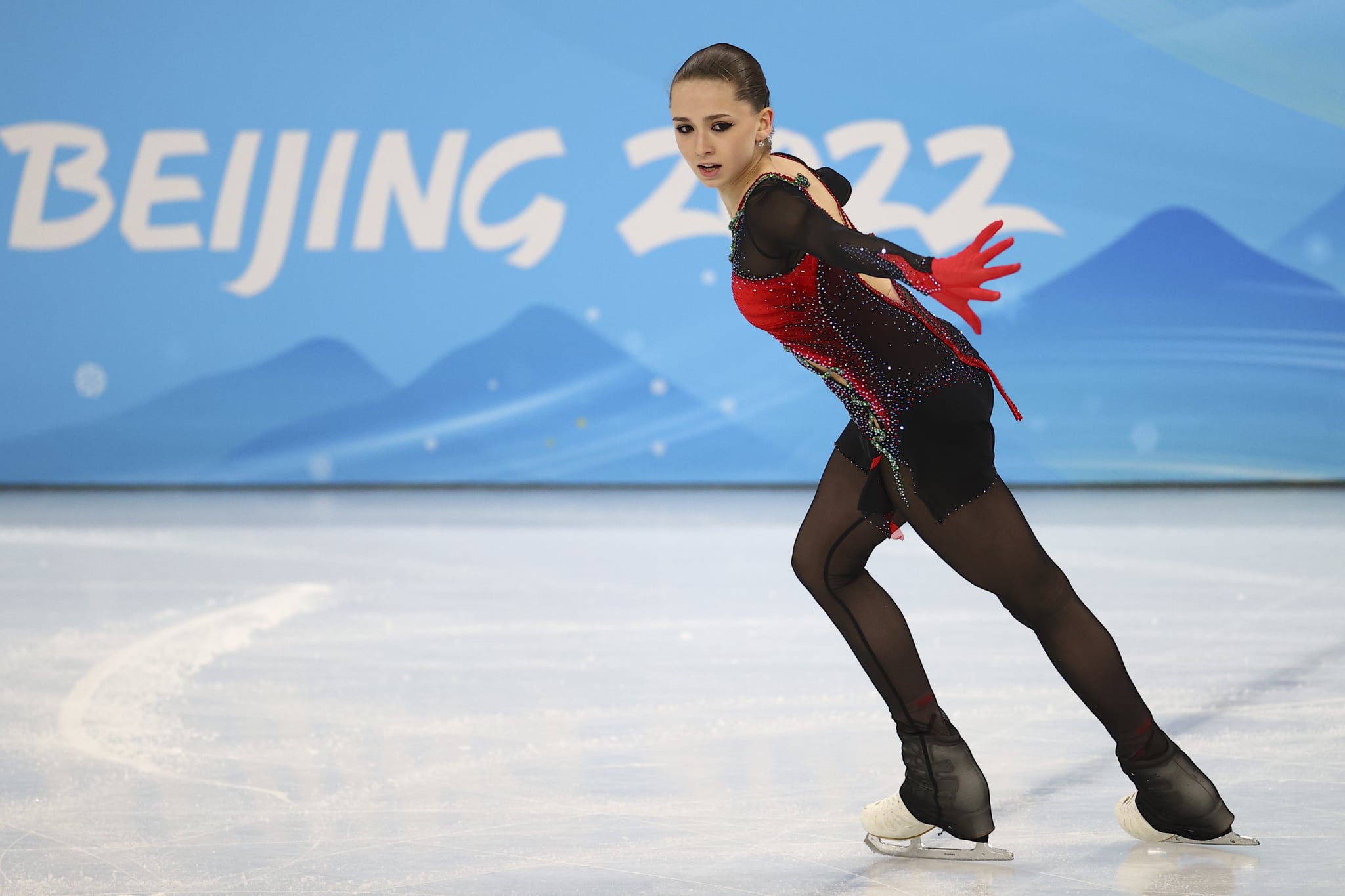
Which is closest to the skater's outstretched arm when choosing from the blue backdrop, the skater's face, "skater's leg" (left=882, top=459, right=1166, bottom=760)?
the skater's face

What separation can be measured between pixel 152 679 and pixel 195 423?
14.6ft

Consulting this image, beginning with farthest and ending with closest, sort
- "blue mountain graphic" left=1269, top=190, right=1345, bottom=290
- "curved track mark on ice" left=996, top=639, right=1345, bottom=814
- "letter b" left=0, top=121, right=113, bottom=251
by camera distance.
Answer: "letter b" left=0, top=121, right=113, bottom=251 < "blue mountain graphic" left=1269, top=190, right=1345, bottom=290 < "curved track mark on ice" left=996, top=639, right=1345, bottom=814

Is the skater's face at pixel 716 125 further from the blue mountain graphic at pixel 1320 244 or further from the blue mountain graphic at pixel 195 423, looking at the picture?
the blue mountain graphic at pixel 1320 244

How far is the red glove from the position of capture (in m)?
1.83

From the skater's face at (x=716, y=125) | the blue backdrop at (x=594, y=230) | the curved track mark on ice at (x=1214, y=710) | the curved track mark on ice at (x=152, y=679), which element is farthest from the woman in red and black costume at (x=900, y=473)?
the blue backdrop at (x=594, y=230)

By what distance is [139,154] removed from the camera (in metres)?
7.55

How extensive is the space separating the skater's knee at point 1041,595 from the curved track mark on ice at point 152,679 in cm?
122

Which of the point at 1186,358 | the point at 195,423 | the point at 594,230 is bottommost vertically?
the point at 1186,358

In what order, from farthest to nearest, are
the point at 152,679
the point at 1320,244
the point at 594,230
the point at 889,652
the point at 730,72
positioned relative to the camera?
the point at 594,230 < the point at 1320,244 < the point at 152,679 < the point at 889,652 < the point at 730,72

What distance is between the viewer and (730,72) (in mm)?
1981

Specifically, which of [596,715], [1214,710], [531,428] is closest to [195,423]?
[531,428]

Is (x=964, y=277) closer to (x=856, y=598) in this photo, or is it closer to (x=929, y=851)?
(x=856, y=598)

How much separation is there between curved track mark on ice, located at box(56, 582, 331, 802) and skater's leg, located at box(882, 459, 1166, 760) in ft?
3.86

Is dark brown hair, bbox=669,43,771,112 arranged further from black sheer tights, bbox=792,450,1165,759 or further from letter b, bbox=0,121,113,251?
letter b, bbox=0,121,113,251
